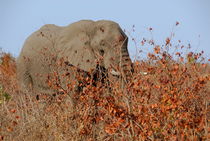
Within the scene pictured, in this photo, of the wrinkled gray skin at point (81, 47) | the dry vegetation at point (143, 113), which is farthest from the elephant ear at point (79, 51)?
the dry vegetation at point (143, 113)

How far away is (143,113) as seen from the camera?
4.75 meters

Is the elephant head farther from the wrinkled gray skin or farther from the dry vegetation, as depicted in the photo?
the dry vegetation

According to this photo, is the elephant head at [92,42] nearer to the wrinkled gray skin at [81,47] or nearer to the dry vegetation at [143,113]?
the wrinkled gray skin at [81,47]

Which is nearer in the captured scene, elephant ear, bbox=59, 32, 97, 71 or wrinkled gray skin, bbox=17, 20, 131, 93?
wrinkled gray skin, bbox=17, 20, 131, 93

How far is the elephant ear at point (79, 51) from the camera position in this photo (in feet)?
30.6

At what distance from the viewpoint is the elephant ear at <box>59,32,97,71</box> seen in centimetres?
932

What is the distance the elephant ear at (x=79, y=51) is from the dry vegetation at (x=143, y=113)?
2.46 meters

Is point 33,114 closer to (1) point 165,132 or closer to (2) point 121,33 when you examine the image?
(1) point 165,132

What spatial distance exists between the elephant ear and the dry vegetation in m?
2.46

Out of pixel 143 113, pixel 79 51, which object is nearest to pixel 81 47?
pixel 79 51

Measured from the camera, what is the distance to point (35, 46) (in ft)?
37.7

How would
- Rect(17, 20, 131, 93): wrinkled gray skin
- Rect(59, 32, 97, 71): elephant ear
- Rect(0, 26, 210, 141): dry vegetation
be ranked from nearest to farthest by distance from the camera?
1. Rect(0, 26, 210, 141): dry vegetation
2. Rect(17, 20, 131, 93): wrinkled gray skin
3. Rect(59, 32, 97, 71): elephant ear

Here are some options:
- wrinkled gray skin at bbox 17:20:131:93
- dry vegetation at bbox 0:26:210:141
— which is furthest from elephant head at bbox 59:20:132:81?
dry vegetation at bbox 0:26:210:141

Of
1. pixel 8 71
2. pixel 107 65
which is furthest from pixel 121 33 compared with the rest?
pixel 8 71
